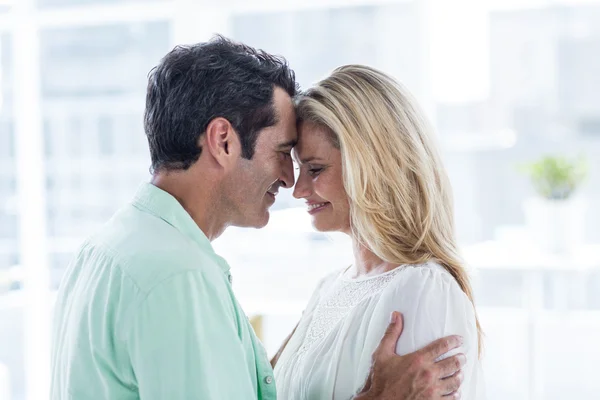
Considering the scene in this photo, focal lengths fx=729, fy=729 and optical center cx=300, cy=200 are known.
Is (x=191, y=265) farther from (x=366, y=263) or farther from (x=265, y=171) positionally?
(x=366, y=263)

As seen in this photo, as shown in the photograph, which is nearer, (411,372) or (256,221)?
(411,372)

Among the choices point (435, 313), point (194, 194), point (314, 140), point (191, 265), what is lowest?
point (435, 313)

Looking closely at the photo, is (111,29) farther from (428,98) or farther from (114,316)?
(114,316)

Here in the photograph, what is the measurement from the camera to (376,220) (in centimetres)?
169

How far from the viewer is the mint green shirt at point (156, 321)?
4.02ft

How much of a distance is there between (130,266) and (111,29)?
3.48 metres

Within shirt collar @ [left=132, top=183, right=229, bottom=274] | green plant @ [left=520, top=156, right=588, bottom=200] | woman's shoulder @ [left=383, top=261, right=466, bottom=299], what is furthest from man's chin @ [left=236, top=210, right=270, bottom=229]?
green plant @ [left=520, top=156, right=588, bottom=200]

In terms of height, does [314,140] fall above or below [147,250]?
above

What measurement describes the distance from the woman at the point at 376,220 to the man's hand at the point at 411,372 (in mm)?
41

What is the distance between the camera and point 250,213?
164cm

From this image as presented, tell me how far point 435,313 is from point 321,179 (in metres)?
0.44

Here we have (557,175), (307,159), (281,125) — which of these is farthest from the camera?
(557,175)

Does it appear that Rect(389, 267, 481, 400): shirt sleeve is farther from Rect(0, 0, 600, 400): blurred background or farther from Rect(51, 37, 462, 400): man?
Rect(0, 0, 600, 400): blurred background

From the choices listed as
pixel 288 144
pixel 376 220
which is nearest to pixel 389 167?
pixel 376 220
